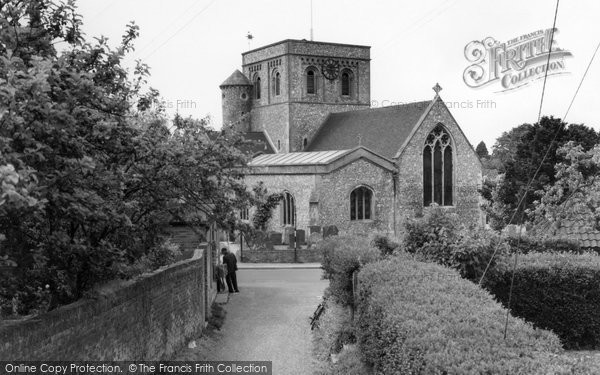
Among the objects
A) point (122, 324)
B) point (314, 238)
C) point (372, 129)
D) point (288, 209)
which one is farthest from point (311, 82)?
point (122, 324)

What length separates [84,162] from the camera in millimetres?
6527

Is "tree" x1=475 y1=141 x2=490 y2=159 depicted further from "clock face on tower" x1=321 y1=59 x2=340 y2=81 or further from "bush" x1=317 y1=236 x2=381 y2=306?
"bush" x1=317 y1=236 x2=381 y2=306

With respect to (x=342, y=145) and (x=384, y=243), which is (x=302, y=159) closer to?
(x=342, y=145)

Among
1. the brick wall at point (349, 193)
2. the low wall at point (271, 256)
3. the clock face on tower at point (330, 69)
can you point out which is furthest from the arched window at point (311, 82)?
the low wall at point (271, 256)

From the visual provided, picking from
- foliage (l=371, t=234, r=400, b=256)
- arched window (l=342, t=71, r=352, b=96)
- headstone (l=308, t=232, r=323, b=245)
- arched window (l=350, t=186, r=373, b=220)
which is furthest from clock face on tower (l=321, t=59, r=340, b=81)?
foliage (l=371, t=234, r=400, b=256)

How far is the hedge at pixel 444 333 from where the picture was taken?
18.9ft

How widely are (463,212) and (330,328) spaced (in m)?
30.3

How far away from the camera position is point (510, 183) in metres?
49.3

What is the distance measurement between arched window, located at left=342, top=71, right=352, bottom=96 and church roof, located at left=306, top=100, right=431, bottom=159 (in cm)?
302

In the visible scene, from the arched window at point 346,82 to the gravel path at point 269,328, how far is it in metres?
30.7

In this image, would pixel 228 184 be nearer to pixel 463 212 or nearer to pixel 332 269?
pixel 332 269

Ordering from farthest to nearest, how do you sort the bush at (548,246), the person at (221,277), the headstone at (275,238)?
the headstone at (275,238), the person at (221,277), the bush at (548,246)

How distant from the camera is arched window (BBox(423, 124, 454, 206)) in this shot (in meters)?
43.8

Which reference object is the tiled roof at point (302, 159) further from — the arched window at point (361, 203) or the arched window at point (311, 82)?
the arched window at point (311, 82)
